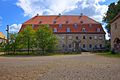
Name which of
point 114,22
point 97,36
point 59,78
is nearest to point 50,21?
point 97,36

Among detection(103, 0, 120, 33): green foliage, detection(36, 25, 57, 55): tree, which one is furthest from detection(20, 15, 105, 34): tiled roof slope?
detection(36, 25, 57, 55): tree

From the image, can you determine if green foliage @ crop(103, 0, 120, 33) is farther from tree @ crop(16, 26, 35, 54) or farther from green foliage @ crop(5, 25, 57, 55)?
tree @ crop(16, 26, 35, 54)

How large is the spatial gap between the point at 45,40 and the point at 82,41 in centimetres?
2806

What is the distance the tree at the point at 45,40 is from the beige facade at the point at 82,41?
24.7m

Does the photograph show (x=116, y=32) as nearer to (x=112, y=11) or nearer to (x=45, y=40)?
(x=45, y=40)

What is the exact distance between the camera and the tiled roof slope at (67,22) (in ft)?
264

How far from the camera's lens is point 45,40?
179ft

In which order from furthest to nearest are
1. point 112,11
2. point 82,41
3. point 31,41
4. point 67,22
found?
point 67,22
point 82,41
point 112,11
point 31,41

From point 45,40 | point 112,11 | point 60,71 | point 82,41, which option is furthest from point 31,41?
point 60,71

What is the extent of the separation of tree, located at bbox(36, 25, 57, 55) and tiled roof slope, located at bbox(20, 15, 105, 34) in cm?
2532

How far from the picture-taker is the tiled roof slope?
80.6m

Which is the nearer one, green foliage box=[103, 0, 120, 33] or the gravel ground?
the gravel ground

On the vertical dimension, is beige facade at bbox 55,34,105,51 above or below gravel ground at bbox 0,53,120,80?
above

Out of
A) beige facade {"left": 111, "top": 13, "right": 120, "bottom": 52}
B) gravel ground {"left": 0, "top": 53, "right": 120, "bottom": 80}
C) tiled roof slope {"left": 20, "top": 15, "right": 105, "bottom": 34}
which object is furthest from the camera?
tiled roof slope {"left": 20, "top": 15, "right": 105, "bottom": 34}
